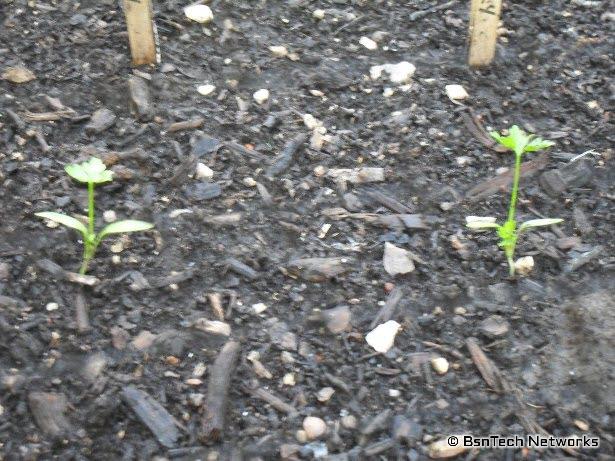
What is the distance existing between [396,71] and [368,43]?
0.19 metres

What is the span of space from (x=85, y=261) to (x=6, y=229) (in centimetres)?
26

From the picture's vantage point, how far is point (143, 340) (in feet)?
6.48

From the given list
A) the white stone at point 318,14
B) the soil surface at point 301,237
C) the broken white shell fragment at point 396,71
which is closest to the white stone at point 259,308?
the soil surface at point 301,237

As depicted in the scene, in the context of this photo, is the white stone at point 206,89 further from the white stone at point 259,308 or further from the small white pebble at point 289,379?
the small white pebble at point 289,379

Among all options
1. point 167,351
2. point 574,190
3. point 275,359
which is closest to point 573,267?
point 574,190

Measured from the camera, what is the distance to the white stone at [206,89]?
8.55 ft

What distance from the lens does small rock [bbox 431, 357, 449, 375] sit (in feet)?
6.40

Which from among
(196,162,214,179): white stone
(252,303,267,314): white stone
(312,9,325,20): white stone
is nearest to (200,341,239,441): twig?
(252,303,267,314): white stone

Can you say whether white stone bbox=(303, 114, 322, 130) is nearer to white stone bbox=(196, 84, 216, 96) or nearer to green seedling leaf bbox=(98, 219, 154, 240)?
white stone bbox=(196, 84, 216, 96)

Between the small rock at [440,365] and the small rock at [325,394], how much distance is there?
26 centimetres

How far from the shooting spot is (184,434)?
1.82m

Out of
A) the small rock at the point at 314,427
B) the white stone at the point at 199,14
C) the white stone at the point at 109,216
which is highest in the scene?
the white stone at the point at 199,14

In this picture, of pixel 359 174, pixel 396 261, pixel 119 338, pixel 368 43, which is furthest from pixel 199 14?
pixel 119 338

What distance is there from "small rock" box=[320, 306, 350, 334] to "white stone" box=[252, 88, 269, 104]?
0.85m
